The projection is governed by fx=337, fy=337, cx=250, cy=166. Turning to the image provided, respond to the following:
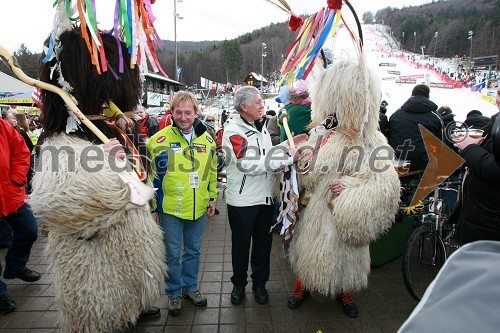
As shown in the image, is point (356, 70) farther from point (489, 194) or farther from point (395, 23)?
point (395, 23)

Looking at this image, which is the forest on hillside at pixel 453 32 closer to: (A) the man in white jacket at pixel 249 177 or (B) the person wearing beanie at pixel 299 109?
(B) the person wearing beanie at pixel 299 109

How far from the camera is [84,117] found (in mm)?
2143

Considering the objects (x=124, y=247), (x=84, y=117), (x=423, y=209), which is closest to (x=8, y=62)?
(x=84, y=117)

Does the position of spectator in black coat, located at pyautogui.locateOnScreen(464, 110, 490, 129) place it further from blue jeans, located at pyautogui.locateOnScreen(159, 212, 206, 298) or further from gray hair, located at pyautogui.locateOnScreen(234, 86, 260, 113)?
blue jeans, located at pyautogui.locateOnScreen(159, 212, 206, 298)

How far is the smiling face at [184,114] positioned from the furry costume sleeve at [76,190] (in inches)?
35.1

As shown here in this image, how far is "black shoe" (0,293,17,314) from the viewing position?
118 inches

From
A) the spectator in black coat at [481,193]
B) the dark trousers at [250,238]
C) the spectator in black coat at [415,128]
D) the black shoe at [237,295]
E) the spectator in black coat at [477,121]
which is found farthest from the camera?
the spectator in black coat at [477,121]

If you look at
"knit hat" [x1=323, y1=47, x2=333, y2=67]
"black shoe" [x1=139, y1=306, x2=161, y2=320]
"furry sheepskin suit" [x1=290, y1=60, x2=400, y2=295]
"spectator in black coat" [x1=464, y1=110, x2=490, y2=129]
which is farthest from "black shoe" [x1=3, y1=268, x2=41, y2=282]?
"spectator in black coat" [x1=464, y1=110, x2=490, y2=129]

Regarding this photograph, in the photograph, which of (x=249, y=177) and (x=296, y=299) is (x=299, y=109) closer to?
(x=249, y=177)

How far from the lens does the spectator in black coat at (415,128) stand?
428 cm

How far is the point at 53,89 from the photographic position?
2113mm

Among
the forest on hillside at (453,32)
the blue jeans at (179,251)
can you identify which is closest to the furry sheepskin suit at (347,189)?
the blue jeans at (179,251)

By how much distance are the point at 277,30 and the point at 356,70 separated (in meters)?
83.1

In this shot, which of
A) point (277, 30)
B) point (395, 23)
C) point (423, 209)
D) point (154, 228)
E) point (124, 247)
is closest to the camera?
point (124, 247)
